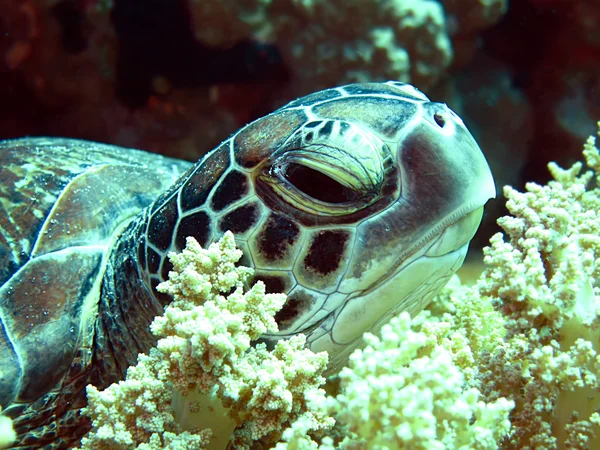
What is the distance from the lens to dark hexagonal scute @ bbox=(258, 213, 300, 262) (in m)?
1.21

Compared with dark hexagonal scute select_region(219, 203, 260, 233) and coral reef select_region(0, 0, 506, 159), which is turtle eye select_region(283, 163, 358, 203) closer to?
dark hexagonal scute select_region(219, 203, 260, 233)

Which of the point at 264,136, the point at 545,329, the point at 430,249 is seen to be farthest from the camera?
the point at 264,136

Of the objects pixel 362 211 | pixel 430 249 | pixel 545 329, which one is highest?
pixel 362 211

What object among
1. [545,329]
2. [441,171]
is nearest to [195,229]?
[441,171]

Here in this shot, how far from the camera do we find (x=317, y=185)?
46.8 inches

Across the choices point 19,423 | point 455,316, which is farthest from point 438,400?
point 19,423

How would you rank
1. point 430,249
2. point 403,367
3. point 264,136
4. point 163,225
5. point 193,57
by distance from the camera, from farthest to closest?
point 193,57 → point 163,225 → point 264,136 → point 430,249 → point 403,367

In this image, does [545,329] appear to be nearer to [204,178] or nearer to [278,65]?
[204,178]

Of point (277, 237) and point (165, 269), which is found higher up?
point (277, 237)

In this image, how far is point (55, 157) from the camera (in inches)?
74.7

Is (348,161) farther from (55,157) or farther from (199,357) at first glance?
(55,157)

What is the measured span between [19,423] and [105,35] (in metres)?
2.54

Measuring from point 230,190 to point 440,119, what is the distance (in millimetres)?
589

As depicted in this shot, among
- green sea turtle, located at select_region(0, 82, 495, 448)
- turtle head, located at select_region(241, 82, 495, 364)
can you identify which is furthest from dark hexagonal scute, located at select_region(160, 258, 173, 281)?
turtle head, located at select_region(241, 82, 495, 364)
